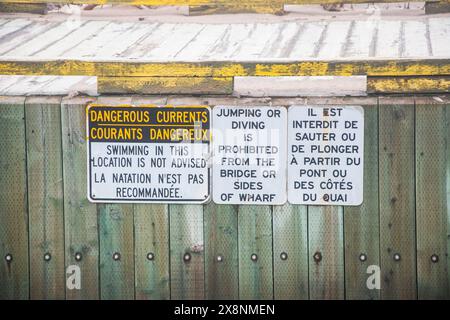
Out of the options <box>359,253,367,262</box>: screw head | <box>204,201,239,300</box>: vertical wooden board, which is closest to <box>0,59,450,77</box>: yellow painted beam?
<box>204,201,239,300</box>: vertical wooden board

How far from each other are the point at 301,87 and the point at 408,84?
69 cm

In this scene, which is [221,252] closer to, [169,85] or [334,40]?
[169,85]

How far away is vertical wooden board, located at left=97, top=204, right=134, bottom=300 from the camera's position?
503 cm

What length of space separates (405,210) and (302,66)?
44.8 inches

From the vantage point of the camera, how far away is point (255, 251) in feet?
16.3

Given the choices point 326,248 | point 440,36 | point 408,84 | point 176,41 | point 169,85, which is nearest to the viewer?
point 408,84

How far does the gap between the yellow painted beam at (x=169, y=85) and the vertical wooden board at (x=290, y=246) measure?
2.68 feet

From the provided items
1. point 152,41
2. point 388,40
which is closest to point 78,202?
point 152,41

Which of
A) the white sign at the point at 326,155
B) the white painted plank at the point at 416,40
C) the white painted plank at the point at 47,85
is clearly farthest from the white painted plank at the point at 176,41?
the white painted plank at the point at 416,40

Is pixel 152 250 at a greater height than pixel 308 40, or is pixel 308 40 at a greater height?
pixel 308 40

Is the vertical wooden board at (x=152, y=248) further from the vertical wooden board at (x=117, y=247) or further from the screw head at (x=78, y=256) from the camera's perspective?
the screw head at (x=78, y=256)

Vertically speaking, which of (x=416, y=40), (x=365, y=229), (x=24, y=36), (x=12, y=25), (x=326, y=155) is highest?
(x=12, y=25)
